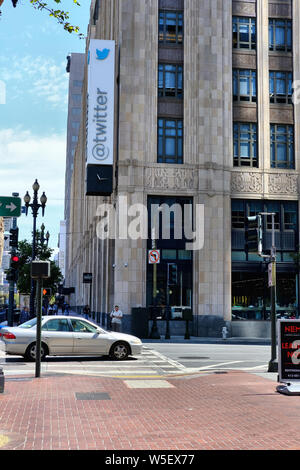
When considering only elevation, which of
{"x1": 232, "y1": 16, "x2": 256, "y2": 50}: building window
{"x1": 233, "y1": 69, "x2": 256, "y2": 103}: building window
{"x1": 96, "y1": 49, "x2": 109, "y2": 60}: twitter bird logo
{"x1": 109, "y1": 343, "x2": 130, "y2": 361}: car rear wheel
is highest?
{"x1": 232, "y1": 16, "x2": 256, "y2": 50}: building window

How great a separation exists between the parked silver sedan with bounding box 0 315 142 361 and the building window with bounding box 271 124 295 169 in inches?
872

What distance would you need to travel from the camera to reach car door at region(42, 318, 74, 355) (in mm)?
18250

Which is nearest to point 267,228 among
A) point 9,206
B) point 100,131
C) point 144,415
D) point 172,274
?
point 172,274

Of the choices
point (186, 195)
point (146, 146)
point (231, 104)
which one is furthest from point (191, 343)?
point (231, 104)

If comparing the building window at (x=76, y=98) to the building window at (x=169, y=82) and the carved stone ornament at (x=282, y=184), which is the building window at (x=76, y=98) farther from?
the carved stone ornament at (x=282, y=184)

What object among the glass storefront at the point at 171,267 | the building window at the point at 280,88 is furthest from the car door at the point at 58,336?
the building window at the point at 280,88

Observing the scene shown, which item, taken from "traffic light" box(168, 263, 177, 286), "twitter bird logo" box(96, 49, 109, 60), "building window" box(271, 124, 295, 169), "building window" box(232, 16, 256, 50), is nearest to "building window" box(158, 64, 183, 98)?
"twitter bird logo" box(96, 49, 109, 60)

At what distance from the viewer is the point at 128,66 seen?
118 feet

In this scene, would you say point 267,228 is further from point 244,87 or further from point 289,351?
point 289,351

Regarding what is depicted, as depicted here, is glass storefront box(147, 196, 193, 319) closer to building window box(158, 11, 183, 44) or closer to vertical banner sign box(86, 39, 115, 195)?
vertical banner sign box(86, 39, 115, 195)

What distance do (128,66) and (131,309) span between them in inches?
619

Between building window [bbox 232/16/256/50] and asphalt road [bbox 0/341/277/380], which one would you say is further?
building window [bbox 232/16/256/50]

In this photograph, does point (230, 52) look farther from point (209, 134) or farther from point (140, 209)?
point (140, 209)

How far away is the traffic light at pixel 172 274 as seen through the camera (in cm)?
3288
